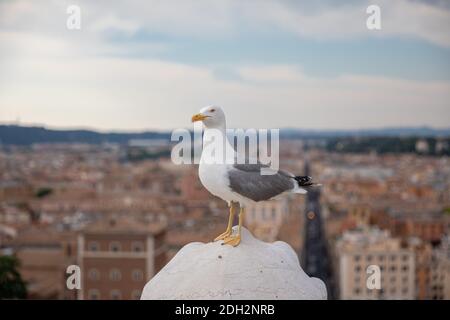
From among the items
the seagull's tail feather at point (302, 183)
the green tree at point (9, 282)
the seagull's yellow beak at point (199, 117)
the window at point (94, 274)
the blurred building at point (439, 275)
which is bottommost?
the blurred building at point (439, 275)

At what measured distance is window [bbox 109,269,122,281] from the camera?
2395 cm

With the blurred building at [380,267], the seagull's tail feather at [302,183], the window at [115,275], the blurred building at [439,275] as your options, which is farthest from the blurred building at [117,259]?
the seagull's tail feather at [302,183]

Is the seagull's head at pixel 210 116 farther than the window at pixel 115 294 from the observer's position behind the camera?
No

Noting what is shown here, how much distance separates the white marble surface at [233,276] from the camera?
136 inches

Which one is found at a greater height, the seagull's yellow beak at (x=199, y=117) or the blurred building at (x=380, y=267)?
the seagull's yellow beak at (x=199, y=117)

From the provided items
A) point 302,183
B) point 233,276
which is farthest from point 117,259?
point 233,276

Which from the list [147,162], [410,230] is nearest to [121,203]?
[410,230]

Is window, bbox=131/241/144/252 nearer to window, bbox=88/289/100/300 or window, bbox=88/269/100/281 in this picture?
window, bbox=88/269/100/281

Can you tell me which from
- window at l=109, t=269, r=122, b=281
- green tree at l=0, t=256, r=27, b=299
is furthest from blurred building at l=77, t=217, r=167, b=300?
green tree at l=0, t=256, r=27, b=299

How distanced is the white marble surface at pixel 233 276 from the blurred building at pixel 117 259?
20278 millimetres

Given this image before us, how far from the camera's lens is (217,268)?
3.54 m

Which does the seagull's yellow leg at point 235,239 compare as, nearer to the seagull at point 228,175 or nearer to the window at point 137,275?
the seagull at point 228,175
